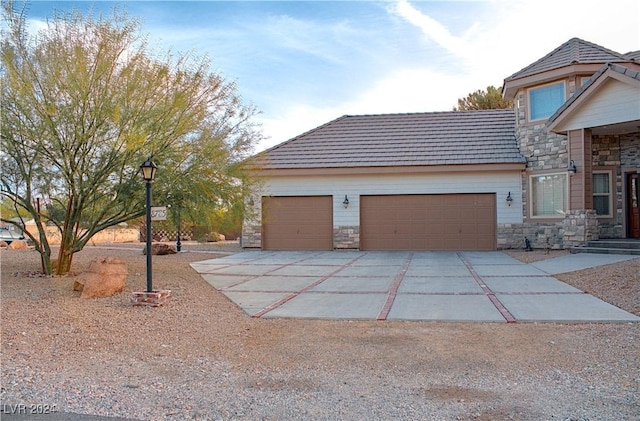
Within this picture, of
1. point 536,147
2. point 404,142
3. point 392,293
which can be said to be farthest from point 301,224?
point 392,293

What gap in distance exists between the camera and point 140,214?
1166cm

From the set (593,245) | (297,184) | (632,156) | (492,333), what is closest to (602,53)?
(632,156)

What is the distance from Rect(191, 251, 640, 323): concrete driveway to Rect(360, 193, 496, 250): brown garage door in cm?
230

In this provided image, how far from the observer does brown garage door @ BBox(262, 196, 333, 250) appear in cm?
2086

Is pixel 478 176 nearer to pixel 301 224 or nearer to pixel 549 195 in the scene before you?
pixel 549 195

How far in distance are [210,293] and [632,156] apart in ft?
45.8

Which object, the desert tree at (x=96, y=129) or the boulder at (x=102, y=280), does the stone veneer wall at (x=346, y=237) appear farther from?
the boulder at (x=102, y=280)

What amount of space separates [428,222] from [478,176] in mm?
2447

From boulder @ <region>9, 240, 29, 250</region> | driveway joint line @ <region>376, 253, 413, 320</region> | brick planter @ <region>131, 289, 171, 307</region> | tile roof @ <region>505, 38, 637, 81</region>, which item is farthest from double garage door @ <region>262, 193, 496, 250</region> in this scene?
brick planter @ <region>131, 289, 171, 307</region>

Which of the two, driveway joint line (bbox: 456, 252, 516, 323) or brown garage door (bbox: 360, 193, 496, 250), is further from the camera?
brown garage door (bbox: 360, 193, 496, 250)

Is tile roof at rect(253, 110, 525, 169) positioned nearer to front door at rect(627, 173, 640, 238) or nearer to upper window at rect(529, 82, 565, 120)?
upper window at rect(529, 82, 565, 120)

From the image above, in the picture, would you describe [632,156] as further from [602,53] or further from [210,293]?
[210,293]

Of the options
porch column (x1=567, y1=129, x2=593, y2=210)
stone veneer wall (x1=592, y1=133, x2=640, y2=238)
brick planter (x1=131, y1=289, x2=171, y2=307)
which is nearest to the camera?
brick planter (x1=131, y1=289, x2=171, y2=307)

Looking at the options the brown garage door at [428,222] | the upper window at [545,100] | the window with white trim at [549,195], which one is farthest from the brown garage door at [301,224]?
the upper window at [545,100]
